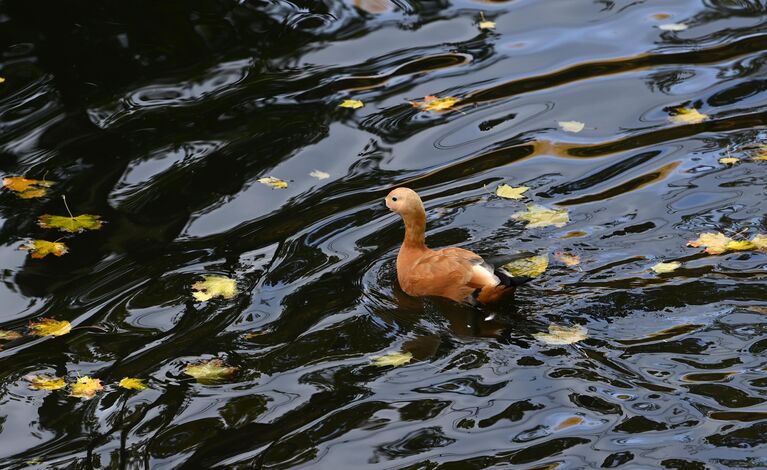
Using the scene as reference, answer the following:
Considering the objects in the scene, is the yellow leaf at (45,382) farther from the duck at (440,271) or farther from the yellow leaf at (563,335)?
the yellow leaf at (563,335)

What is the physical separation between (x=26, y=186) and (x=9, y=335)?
2.16 meters

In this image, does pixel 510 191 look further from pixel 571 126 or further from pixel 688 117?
pixel 688 117

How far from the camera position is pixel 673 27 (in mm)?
10930

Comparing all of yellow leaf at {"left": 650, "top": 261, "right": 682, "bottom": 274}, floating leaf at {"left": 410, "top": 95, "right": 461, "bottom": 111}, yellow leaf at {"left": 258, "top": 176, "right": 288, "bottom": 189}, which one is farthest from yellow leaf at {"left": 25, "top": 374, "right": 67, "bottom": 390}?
floating leaf at {"left": 410, "top": 95, "right": 461, "bottom": 111}

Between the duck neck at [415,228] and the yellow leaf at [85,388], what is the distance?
2.31 meters

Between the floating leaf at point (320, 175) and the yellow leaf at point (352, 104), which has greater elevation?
Answer: the yellow leaf at point (352, 104)

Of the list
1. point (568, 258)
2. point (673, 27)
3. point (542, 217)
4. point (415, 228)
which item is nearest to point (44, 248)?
point (415, 228)

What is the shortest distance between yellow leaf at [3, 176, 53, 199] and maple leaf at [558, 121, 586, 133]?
4617 millimetres

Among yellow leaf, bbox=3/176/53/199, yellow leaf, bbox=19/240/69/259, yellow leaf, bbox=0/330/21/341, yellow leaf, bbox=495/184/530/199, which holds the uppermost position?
yellow leaf, bbox=3/176/53/199

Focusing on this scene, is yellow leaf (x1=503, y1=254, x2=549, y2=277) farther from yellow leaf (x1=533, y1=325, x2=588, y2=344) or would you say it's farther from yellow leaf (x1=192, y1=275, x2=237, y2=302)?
yellow leaf (x1=192, y1=275, x2=237, y2=302)


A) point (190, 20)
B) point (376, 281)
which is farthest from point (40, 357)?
point (190, 20)

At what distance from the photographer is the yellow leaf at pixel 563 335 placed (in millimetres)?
6020

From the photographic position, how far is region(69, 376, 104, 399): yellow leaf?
589 cm

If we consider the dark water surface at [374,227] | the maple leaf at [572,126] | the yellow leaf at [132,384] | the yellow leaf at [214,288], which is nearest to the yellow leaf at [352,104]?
the dark water surface at [374,227]
